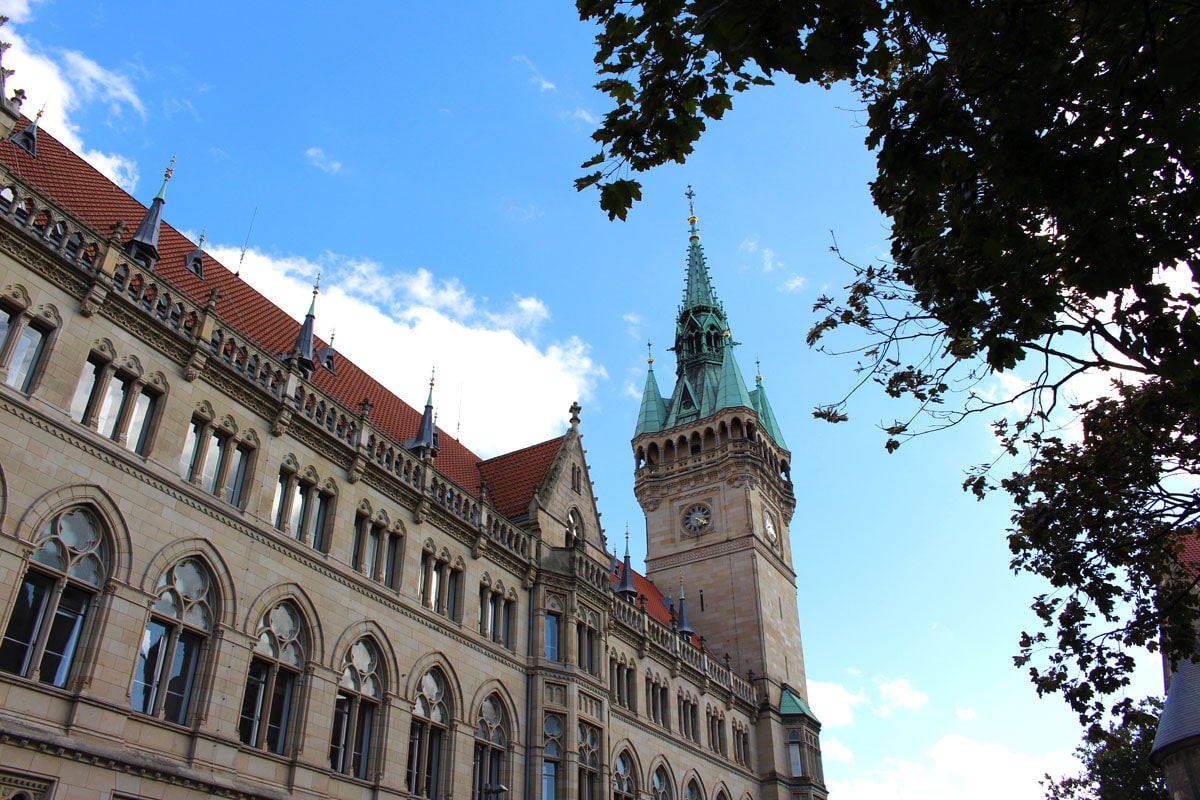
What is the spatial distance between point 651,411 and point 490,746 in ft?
113

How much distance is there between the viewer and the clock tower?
153 ft

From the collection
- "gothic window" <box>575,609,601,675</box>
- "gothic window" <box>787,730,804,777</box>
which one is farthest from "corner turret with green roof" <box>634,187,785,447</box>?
"gothic window" <box>575,609,601,675</box>

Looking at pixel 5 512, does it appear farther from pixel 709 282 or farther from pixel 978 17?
pixel 709 282

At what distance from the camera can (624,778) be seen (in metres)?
32.6

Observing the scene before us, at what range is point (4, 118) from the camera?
1745 centimetres

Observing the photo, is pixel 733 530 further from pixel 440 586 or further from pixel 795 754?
pixel 440 586

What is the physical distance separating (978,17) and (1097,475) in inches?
392

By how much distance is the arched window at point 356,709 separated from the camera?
2114cm

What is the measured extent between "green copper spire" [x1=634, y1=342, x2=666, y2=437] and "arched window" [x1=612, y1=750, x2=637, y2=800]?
2651cm

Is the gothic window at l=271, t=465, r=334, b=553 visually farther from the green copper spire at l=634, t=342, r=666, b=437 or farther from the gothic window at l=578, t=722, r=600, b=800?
the green copper spire at l=634, t=342, r=666, b=437

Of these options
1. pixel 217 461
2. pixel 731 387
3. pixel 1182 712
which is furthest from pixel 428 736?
pixel 731 387

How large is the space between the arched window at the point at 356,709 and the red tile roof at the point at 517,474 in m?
10.2

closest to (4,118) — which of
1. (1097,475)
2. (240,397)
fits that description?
(240,397)

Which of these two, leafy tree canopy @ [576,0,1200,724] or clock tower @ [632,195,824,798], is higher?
clock tower @ [632,195,824,798]
